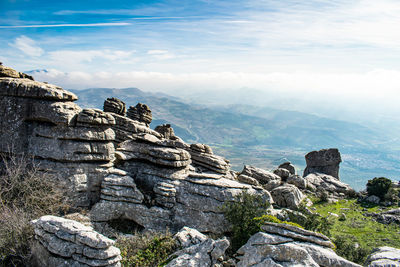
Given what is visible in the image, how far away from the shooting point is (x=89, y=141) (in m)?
25.2

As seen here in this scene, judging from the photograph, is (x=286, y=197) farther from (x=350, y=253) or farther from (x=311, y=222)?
(x=350, y=253)

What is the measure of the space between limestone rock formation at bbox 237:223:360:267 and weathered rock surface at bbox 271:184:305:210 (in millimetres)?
18538

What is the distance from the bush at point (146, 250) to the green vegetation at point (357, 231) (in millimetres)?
12936

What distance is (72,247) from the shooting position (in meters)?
14.5

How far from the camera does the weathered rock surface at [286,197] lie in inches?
1332

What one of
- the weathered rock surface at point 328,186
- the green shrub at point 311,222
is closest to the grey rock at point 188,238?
the green shrub at point 311,222

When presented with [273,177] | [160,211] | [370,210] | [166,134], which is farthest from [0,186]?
[370,210]

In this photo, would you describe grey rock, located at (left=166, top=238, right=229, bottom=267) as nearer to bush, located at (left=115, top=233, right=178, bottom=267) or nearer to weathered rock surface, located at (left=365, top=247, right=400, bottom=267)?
bush, located at (left=115, top=233, right=178, bottom=267)

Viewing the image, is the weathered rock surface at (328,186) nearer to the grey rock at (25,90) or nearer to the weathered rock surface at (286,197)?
the weathered rock surface at (286,197)

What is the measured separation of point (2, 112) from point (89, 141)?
26.5 feet

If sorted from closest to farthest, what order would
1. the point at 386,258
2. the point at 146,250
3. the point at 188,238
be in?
the point at 386,258 → the point at 146,250 → the point at 188,238

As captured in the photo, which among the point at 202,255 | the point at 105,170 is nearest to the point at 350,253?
the point at 202,255

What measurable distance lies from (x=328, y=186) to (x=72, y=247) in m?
46.7

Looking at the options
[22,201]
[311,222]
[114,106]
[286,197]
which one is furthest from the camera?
[114,106]
